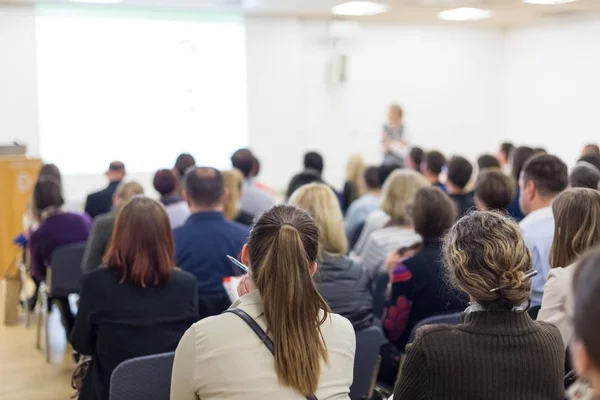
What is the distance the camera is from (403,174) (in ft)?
14.2

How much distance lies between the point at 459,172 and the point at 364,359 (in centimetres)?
241

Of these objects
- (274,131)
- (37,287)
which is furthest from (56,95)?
(37,287)

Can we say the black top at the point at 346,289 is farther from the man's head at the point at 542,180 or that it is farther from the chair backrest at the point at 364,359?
the man's head at the point at 542,180

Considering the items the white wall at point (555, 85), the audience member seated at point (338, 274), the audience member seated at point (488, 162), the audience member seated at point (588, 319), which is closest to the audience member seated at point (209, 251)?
the audience member seated at point (338, 274)

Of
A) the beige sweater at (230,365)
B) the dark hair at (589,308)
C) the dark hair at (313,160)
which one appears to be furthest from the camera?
the dark hair at (313,160)

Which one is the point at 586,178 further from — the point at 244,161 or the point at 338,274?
the point at 244,161

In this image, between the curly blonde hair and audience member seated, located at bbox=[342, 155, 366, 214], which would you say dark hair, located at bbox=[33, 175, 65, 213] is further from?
the curly blonde hair

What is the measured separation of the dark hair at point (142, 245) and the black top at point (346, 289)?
63 cm

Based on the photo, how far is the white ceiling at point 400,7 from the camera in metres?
8.52

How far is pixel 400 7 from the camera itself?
9.16m

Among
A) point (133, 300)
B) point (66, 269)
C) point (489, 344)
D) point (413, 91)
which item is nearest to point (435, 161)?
point (66, 269)

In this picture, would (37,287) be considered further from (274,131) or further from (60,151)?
(274,131)

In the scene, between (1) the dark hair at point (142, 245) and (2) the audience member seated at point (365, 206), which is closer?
(1) the dark hair at point (142, 245)

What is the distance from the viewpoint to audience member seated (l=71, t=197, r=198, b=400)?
2656mm
